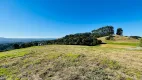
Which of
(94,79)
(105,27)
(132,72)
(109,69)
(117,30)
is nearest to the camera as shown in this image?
(94,79)

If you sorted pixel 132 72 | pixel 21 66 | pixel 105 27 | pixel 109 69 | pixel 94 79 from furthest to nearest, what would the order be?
pixel 105 27 → pixel 21 66 → pixel 109 69 → pixel 132 72 → pixel 94 79

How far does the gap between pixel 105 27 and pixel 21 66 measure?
470 ft

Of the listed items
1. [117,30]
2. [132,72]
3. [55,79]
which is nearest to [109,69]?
[132,72]

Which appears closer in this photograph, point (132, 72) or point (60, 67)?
point (132, 72)

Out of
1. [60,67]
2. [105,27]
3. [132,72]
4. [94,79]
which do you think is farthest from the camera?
[105,27]

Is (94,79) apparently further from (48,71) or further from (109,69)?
(48,71)

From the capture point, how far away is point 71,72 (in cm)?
845

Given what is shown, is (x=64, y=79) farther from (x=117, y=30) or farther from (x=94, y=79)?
(x=117, y=30)

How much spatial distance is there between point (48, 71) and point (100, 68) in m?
3.85

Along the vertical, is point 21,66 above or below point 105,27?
below

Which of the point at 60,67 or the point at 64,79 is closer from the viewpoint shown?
the point at 64,79

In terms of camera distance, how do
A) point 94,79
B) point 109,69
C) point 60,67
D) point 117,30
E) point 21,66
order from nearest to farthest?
point 94,79
point 109,69
point 60,67
point 21,66
point 117,30

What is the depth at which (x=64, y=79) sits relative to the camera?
24.7 feet

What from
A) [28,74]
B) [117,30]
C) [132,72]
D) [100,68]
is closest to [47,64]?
[28,74]
